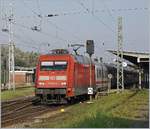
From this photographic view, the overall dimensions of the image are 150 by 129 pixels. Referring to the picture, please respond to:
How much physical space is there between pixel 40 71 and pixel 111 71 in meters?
26.3

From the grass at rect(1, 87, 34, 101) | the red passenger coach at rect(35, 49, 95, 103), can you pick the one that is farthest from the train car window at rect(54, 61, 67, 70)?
the grass at rect(1, 87, 34, 101)

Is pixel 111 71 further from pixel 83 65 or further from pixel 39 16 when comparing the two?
pixel 83 65

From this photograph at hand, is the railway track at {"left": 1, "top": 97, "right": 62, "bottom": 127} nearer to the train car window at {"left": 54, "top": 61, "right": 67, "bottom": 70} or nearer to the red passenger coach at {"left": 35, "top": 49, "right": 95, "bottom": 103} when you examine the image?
the red passenger coach at {"left": 35, "top": 49, "right": 95, "bottom": 103}

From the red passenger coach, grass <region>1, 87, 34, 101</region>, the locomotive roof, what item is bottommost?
grass <region>1, 87, 34, 101</region>

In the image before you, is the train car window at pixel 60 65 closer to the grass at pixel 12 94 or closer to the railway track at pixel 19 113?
the railway track at pixel 19 113

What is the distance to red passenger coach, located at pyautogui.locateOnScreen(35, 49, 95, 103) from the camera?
29.0 metres

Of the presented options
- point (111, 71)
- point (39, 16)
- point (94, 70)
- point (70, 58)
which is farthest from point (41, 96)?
point (111, 71)

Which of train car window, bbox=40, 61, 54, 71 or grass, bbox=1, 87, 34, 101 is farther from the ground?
train car window, bbox=40, 61, 54, 71

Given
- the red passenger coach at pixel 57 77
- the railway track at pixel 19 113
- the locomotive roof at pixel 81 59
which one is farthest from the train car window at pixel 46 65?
the railway track at pixel 19 113

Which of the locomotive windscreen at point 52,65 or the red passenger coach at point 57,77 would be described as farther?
the locomotive windscreen at point 52,65

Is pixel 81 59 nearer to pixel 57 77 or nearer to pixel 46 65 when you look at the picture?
pixel 46 65

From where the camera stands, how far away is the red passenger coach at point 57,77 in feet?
95.2

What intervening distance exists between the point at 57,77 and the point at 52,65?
Result: 85cm

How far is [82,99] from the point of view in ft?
116
